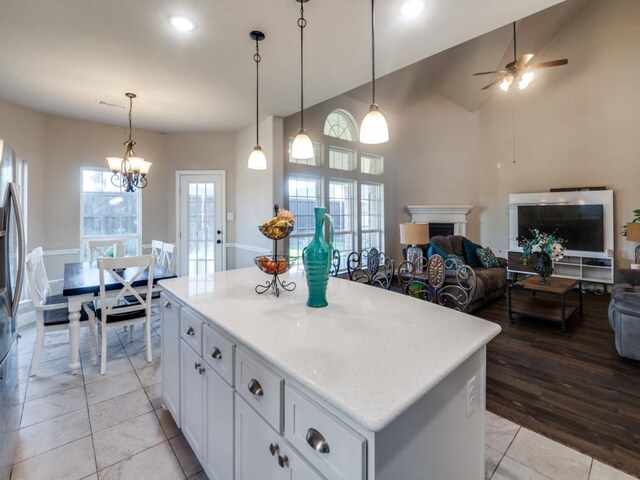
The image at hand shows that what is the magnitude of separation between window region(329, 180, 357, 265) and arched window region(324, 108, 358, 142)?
888 millimetres

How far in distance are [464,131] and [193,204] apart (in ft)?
19.4

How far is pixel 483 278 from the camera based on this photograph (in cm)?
436

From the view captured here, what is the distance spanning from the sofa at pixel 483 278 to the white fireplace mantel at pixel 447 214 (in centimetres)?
129

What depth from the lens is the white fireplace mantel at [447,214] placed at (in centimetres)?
660

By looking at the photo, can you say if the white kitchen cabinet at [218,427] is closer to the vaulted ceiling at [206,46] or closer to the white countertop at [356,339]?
the white countertop at [356,339]

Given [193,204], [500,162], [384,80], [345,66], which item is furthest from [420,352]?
[500,162]

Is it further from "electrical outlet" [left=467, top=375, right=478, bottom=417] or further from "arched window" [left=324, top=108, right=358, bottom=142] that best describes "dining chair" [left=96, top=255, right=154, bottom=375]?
"arched window" [left=324, top=108, right=358, bottom=142]

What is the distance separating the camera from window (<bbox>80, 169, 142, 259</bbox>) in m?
4.51

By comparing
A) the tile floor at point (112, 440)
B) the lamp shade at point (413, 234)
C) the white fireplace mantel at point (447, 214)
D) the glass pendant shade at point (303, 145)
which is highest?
the glass pendant shade at point (303, 145)

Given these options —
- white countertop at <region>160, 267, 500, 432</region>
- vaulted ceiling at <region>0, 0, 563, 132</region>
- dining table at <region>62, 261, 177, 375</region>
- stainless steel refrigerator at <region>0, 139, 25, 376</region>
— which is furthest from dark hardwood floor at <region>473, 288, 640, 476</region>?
dining table at <region>62, 261, 177, 375</region>

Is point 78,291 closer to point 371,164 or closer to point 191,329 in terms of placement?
point 191,329

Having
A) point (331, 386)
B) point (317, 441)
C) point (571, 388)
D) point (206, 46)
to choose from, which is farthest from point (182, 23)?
point (571, 388)

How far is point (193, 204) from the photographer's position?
17.1 feet

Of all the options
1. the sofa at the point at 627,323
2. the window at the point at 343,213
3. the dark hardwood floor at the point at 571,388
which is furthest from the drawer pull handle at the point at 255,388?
the window at the point at 343,213
